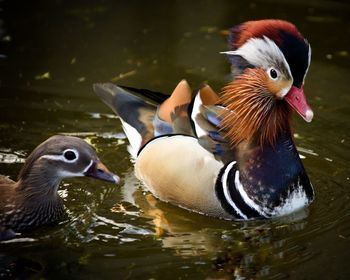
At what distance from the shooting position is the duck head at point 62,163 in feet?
17.9

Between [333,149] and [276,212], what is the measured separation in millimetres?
1303

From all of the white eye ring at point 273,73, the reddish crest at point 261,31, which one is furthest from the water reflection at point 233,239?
the reddish crest at point 261,31

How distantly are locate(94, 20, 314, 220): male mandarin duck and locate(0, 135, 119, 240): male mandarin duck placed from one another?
2.15 feet

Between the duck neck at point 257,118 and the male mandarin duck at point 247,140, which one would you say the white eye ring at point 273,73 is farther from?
the duck neck at point 257,118

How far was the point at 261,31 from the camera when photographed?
18.1 ft

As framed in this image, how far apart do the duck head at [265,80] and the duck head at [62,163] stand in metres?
0.99

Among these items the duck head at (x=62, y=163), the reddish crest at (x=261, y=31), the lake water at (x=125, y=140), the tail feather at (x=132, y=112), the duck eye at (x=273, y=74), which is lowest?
the lake water at (x=125, y=140)

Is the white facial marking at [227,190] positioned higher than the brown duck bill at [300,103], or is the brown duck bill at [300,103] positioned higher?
the brown duck bill at [300,103]

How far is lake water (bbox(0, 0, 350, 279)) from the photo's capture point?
205 inches

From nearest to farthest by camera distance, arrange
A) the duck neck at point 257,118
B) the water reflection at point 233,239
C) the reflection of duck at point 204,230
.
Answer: the water reflection at point 233,239 → the reflection of duck at point 204,230 → the duck neck at point 257,118

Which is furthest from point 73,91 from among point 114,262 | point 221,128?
point 114,262

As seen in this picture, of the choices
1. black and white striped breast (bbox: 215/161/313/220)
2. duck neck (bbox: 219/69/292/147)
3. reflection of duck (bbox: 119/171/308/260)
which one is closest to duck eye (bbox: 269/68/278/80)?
duck neck (bbox: 219/69/292/147)

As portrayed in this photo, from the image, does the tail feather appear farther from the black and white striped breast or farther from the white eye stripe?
A: the white eye stripe

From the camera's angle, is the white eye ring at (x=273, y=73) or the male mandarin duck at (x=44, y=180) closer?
the male mandarin duck at (x=44, y=180)
